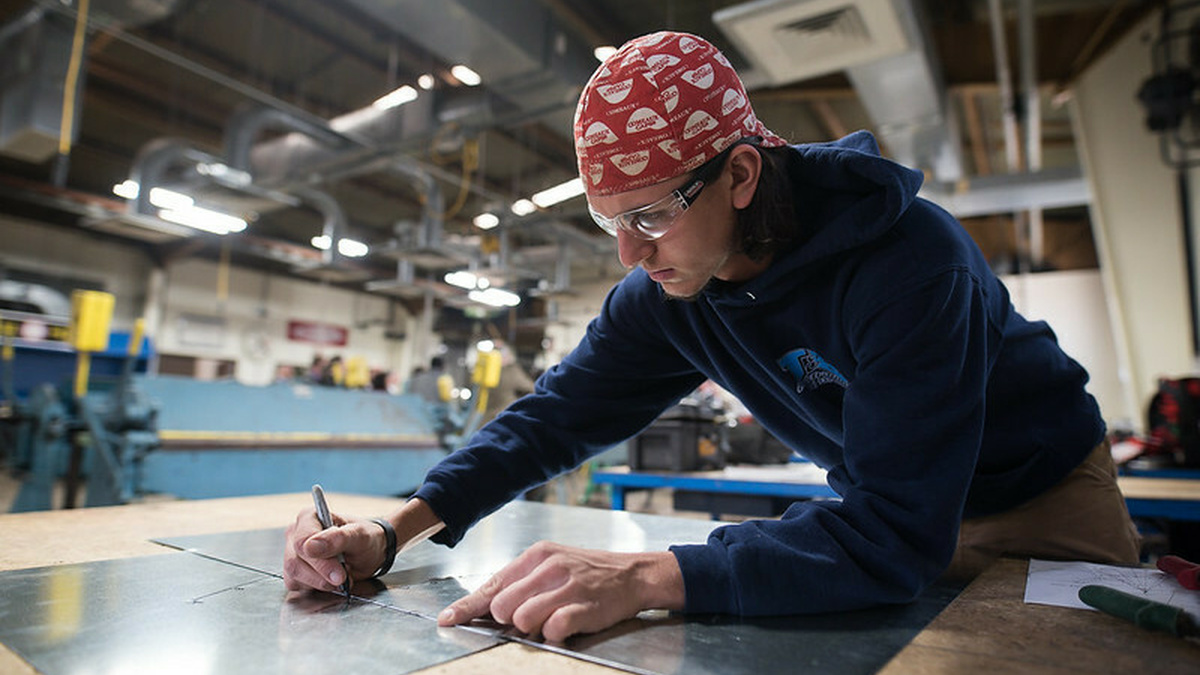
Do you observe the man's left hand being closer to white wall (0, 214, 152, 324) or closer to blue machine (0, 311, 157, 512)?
blue machine (0, 311, 157, 512)

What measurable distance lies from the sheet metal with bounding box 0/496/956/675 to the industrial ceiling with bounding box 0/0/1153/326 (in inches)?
29.7

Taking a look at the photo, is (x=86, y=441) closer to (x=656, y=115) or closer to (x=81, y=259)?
(x=656, y=115)

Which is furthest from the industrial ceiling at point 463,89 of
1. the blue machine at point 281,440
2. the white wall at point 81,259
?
the white wall at point 81,259

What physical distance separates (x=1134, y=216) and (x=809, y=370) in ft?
17.1

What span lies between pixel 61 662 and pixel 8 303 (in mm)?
9349

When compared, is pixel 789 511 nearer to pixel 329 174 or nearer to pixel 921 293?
pixel 921 293

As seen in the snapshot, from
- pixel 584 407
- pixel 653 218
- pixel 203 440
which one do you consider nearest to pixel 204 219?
pixel 203 440

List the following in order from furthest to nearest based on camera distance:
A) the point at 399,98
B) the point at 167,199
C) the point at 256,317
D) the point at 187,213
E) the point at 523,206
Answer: the point at 256,317
the point at 523,206
the point at 399,98
the point at 187,213
the point at 167,199

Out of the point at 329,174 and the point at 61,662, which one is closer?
the point at 61,662

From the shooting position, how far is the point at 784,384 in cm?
99

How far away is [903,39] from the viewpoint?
2953 mm

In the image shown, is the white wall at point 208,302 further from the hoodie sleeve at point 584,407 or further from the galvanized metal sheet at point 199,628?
the galvanized metal sheet at point 199,628

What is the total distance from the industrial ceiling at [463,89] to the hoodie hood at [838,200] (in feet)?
0.52

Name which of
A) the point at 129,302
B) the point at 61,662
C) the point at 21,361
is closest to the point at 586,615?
the point at 61,662
